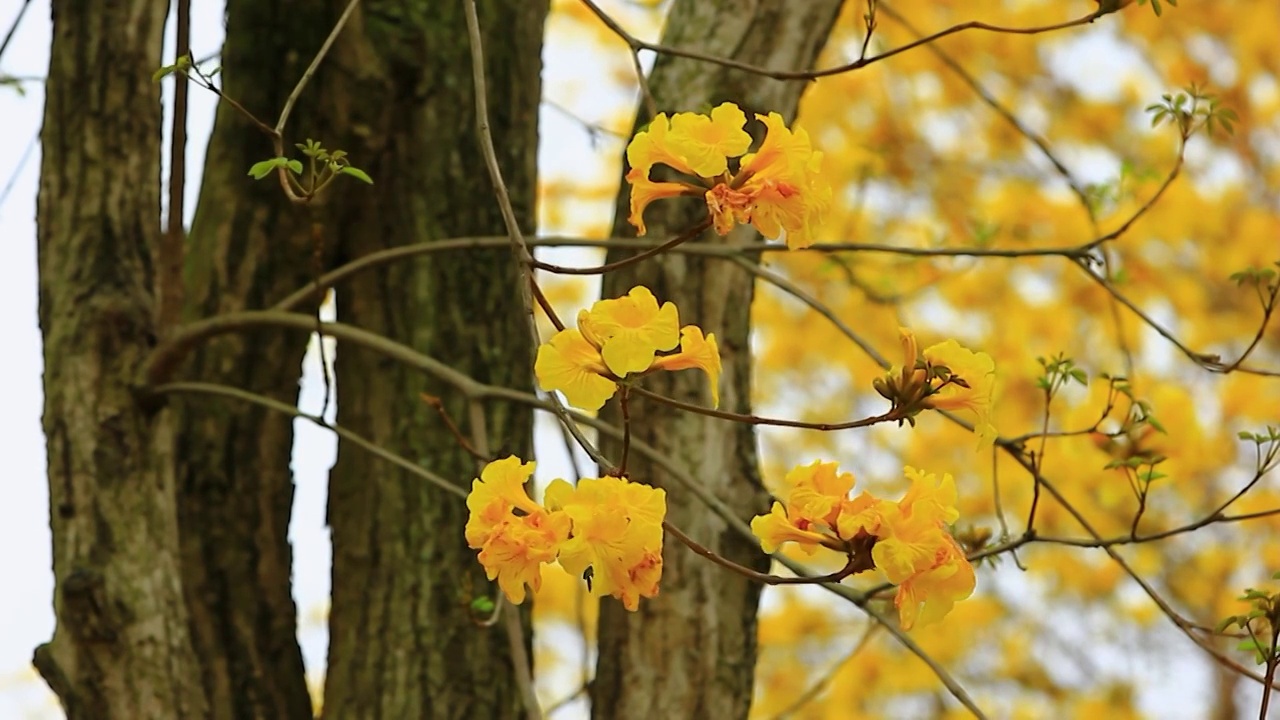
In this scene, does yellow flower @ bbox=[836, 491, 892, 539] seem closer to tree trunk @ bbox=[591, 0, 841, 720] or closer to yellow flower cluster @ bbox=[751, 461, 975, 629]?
yellow flower cluster @ bbox=[751, 461, 975, 629]

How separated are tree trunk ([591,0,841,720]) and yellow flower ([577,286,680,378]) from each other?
925 mm

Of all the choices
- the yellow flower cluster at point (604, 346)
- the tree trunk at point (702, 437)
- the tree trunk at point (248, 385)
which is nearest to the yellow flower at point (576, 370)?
the yellow flower cluster at point (604, 346)

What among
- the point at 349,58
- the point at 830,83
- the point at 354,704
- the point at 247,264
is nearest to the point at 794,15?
the point at 349,58

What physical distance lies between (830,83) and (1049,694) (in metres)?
2.57

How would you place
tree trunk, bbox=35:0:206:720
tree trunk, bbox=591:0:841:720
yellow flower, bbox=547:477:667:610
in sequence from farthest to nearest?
1. tree trunk, bbox=591:0:841:720
2. tree trunk, bbox=35:0:206:720
3. yellow flower, bbox=547:477:667:610

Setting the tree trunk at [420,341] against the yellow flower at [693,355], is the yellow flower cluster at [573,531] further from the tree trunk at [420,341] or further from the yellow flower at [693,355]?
the tree trunk at [420,341]

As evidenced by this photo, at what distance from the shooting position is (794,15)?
1.88m

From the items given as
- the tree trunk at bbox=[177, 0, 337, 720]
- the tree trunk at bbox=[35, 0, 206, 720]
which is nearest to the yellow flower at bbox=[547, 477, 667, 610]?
the tree trunk at bbox=[35, 0, 206, 720]

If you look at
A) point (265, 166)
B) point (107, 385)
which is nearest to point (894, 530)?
point (265, 166)

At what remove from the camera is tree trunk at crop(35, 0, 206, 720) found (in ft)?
4.99

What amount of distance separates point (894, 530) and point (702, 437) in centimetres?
98

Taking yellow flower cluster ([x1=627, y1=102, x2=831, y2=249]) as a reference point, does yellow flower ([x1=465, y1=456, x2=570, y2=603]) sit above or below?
below

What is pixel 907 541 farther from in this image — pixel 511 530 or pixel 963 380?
pixel 511 530

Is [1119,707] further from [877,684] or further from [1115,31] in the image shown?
[1115,31]
